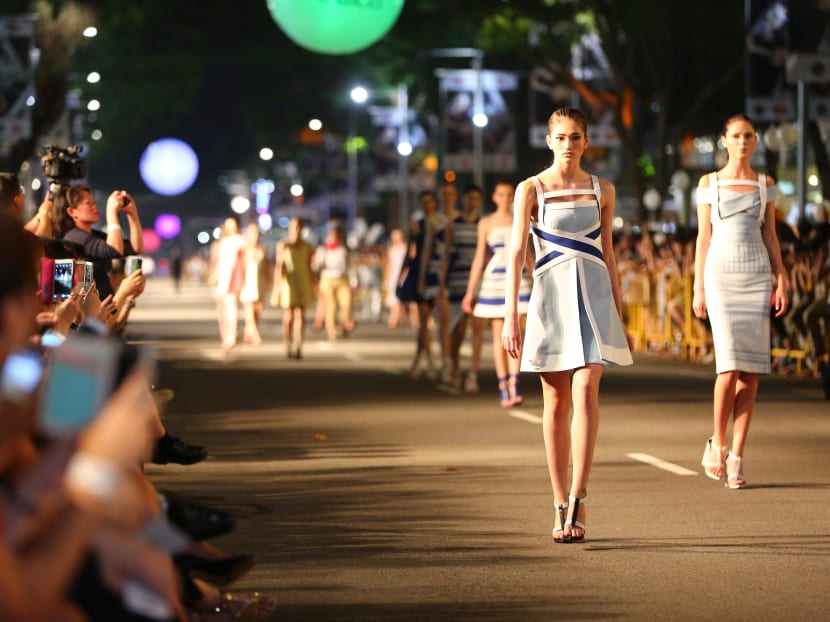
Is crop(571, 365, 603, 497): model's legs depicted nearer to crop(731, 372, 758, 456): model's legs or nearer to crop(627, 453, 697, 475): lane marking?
crop(731, 372, 758, 456): model's legs

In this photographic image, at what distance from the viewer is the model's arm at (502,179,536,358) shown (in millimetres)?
9312

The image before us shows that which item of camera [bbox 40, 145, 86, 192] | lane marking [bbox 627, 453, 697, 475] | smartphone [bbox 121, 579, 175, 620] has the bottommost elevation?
lane marking [bbox 627, 453, 697, 475]

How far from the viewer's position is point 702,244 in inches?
451

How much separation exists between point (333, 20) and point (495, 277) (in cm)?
294

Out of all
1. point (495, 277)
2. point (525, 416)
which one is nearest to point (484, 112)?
point (495, 277)

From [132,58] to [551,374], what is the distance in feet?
184

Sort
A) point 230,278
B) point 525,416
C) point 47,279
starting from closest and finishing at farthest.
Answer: point 47,279 → point 525,416 → point 230,278

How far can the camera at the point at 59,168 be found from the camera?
12.9m

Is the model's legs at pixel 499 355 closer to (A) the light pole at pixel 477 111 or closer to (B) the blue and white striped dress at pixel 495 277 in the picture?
(B) the blue and white striped dress at pixel 495 277

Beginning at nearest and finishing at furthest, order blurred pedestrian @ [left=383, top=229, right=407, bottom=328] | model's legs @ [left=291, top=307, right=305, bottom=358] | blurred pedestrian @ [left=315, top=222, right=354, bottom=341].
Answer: model's legs @ [left=291, top=307, right=305, bottom=358]
blurred pedestrian @ [left=315, top=222, right=354, bottom=341]
blurred pedestrian @ [left=383, top=229, right=407, bottom=328]

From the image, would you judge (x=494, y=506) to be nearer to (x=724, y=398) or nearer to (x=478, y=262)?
(x=724, y=398)

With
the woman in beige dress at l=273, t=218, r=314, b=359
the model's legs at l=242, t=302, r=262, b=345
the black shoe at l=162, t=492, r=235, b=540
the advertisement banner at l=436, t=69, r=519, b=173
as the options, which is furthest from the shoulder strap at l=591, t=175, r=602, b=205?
the advertisement banner at l=436, t=69, r=519, b=173

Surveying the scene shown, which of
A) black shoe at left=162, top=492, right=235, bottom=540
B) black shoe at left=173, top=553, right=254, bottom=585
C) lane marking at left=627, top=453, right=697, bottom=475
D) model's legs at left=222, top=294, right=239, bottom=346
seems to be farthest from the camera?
model's legs at left=222, top=294, right=239, bottom=346

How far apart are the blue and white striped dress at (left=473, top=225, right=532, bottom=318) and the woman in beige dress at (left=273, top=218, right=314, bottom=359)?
9367 mm
